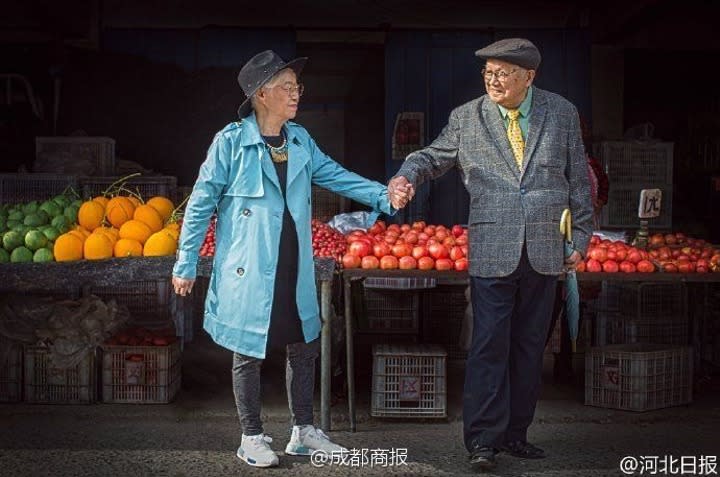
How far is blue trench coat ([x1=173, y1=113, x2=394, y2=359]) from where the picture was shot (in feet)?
15.3

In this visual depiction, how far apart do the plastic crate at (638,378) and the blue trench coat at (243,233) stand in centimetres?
257

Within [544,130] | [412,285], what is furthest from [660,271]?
[412,285]

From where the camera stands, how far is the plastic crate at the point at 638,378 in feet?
20.7

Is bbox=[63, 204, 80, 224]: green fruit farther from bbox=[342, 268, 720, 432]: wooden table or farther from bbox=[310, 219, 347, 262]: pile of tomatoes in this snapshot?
bbox=[342, 268, 720, 432]: wooden table

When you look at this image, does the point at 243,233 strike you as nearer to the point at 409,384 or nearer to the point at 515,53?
the point at 515,53

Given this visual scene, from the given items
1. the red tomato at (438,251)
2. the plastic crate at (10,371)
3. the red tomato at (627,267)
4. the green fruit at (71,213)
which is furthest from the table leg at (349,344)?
the plastic crate at (10,371)

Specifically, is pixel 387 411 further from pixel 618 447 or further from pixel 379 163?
pixel 379 163

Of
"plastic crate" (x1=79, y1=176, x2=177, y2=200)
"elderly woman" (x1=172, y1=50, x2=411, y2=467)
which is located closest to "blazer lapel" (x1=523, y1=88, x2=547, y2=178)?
"elderly woman" (x1=172, y1=50, x2=411, y2=467)

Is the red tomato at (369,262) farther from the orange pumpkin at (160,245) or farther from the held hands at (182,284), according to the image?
the held hands at (182,284)

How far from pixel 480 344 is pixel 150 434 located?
2.19 metres

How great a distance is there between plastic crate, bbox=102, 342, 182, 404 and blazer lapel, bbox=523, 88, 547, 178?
9.87 feet

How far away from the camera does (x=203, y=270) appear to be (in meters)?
5.63

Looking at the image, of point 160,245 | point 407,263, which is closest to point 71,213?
point 160,245

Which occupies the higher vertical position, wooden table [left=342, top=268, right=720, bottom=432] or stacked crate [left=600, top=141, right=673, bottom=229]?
stacked crate [left=600, top=141, right=673, bottom=229]
